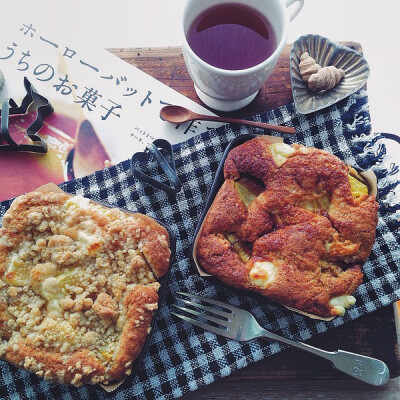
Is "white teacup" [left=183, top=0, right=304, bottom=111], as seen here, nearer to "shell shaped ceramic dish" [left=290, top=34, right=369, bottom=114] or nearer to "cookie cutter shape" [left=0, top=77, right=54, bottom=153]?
"shell shaped ceramic dish" [left=290, top=34, right=369, bottom=114]

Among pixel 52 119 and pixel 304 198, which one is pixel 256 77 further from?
pixel 52 119

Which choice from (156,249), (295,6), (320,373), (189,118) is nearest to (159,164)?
(189,118)

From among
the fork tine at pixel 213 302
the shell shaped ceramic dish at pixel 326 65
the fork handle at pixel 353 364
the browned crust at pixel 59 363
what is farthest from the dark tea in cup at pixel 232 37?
the browned crust at pixel 59 363

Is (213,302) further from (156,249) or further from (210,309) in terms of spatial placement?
(156,249)

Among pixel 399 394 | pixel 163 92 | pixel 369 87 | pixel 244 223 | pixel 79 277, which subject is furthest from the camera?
pixel 369 87

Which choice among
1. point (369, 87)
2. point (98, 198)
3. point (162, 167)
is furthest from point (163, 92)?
point (369, 87)

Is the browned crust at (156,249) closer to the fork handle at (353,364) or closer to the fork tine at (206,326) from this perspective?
the fork tine at (206,326)
